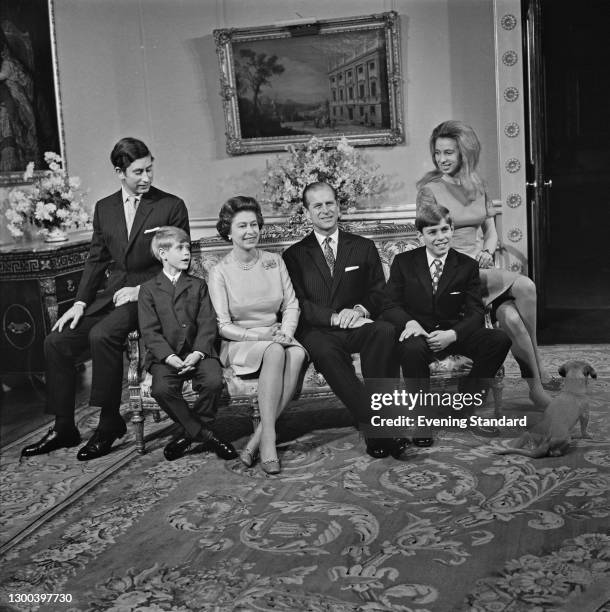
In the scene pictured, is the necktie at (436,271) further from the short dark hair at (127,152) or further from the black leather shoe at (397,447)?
the short dark hair at (127,152)

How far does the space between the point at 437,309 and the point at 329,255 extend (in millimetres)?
656

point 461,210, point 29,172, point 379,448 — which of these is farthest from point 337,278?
point 29,172

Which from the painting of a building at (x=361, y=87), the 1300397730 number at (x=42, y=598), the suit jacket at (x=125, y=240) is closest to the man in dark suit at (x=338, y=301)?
the suit jacket at (x=125, y=240)

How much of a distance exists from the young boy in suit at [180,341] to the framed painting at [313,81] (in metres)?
2.20

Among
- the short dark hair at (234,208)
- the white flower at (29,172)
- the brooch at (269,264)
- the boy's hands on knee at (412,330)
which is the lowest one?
the boy's hands on knee at (412,330)

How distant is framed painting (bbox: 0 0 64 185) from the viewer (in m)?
6.16

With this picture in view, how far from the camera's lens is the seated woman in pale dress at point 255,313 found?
166 inches

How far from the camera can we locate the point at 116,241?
187 inches

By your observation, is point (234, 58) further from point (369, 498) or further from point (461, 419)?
point (369, 498)

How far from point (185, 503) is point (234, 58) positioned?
387cm

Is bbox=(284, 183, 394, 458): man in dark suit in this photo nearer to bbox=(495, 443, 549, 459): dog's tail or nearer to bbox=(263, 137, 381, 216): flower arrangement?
bbox=(495, 443, 549, 459): dog's tail

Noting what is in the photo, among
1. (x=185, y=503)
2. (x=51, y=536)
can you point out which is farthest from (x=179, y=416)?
(x=51, y=536)

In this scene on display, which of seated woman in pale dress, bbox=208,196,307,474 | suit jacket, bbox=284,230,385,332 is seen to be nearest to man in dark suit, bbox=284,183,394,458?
suit jacket, bbox=284,230,385,332

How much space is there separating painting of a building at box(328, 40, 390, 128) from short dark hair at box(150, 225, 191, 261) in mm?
2245
